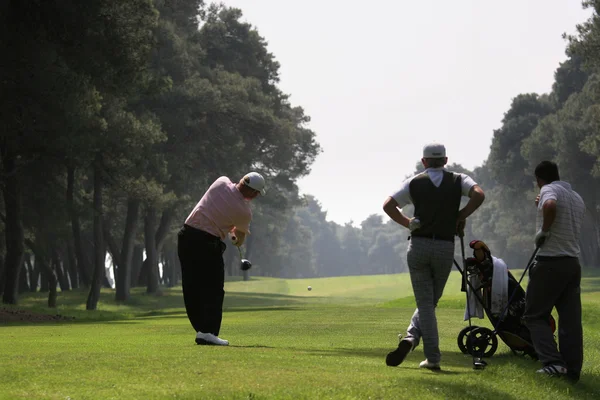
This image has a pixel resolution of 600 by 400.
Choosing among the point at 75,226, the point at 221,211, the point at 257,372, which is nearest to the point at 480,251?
the point at 221,211

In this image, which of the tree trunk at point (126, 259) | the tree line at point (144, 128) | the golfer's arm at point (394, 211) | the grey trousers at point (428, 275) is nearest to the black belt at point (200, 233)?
the golfer's arm at point (394, 211)

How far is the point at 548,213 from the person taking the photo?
1036 centimetres

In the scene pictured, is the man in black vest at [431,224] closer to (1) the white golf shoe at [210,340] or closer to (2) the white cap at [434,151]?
(2) the white cap at [434,151]

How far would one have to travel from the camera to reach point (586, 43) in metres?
43.9

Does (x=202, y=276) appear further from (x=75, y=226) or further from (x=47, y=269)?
(x=75, y=226)

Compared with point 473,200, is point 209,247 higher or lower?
lower

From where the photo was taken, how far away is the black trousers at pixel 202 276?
13.1m

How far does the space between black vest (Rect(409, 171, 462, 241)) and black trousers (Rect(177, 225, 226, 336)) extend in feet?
11.8

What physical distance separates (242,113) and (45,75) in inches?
1027

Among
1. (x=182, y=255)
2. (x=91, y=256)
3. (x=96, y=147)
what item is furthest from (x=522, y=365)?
(x=91, y=256)

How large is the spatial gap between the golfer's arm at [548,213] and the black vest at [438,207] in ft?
2.99

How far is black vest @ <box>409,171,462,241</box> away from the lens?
1033cm

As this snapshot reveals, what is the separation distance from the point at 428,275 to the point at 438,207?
74 cm

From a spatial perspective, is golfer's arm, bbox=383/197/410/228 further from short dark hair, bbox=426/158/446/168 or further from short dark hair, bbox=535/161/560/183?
short dark hair, bbox=535/161/560/183
